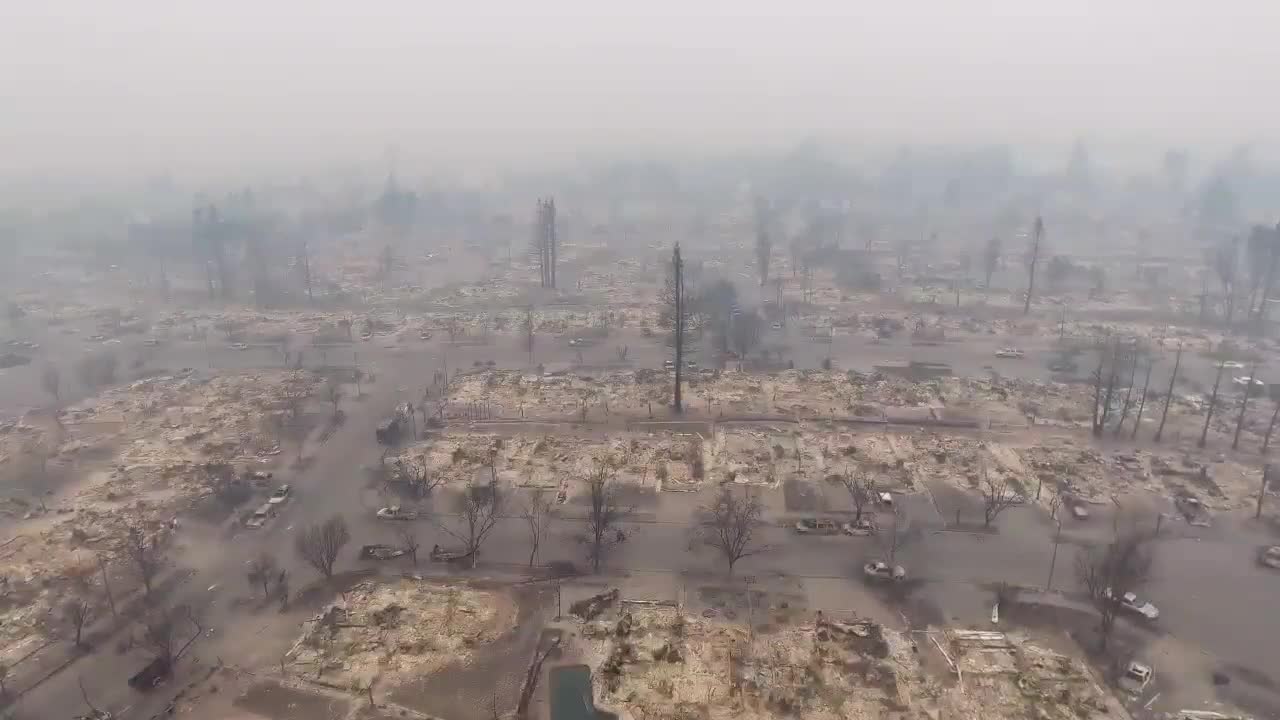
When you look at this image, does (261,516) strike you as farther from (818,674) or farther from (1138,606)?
(1138,606)

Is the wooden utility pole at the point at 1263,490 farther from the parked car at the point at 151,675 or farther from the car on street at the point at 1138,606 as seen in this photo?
the parked car at the point at 151,675

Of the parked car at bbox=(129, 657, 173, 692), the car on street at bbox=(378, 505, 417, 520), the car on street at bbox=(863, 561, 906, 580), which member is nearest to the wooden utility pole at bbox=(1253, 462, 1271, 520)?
the car on street at bbox=(863, 561, 906, 580)

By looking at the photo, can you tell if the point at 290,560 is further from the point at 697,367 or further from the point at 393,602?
the point at 697,367

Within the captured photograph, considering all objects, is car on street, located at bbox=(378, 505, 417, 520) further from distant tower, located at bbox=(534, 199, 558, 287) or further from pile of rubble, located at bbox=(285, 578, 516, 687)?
distant tower, located at bbox=(534, 199, 558, 287)

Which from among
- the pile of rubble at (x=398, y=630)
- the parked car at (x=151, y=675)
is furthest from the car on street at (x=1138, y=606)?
the parked car at (x=151, y=675)

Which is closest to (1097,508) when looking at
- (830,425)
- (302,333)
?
(830,425)

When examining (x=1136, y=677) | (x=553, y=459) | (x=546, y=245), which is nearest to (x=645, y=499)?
(x=553, y=459)
